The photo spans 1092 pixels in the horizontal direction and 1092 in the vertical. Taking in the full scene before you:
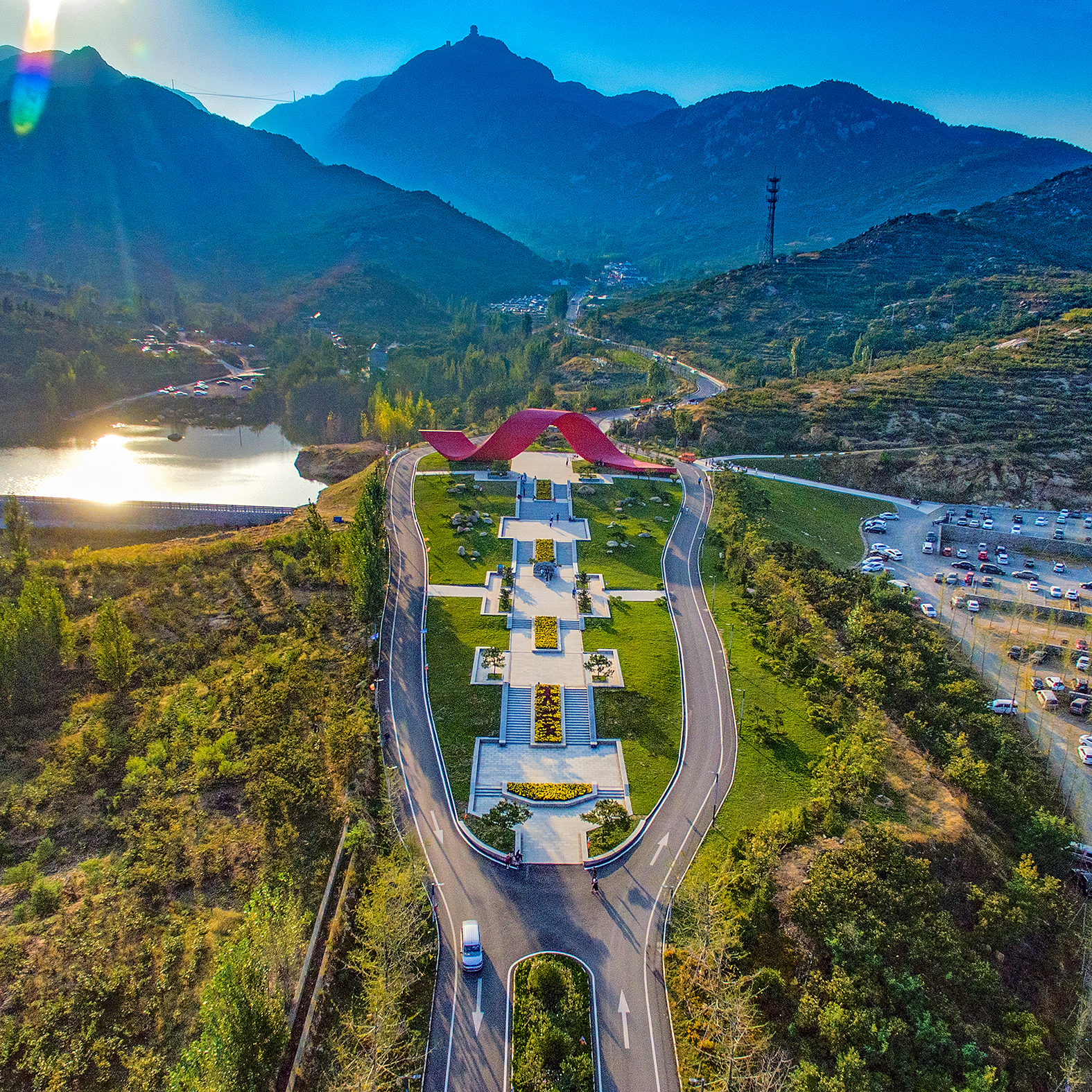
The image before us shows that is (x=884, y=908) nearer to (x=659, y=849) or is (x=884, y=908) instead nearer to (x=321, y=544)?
(x=659, y=849)

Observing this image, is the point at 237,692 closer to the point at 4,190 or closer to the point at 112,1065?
the point at 112,1065

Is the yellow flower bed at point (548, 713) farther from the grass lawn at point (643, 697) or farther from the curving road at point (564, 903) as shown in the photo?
the curving road at point (564, 903)

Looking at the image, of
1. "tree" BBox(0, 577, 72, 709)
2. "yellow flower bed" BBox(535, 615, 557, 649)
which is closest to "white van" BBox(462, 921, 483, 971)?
"yellow flower bed" BBox(535, 615, 557, 649)

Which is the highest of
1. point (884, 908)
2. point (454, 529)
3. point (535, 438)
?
point (535, 438)

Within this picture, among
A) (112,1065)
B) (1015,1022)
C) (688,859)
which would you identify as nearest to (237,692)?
(112,1065)

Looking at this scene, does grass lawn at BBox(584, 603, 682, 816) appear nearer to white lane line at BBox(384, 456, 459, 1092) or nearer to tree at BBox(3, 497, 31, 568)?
white lane line at BBox(384, 456, 459, 1092)

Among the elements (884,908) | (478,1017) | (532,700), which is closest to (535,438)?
(532,700)

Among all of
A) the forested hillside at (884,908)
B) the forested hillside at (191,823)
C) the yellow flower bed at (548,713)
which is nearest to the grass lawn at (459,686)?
the yellow flower bed at (548,713)
